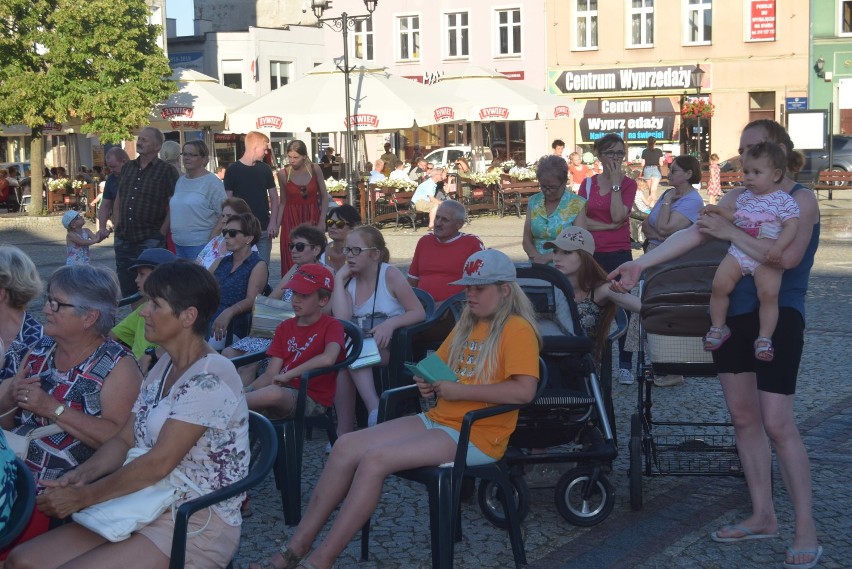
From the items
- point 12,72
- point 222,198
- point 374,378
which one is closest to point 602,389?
point 374,378

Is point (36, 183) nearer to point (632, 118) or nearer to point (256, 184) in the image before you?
point (256, 184)

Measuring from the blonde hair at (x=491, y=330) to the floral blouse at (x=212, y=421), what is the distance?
3.97 feet

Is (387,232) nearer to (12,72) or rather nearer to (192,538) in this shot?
(12,72)

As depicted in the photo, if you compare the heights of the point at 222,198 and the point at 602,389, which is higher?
the point at 222,198

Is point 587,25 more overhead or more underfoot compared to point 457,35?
more overhead

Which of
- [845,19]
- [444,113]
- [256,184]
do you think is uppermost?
[845,19]

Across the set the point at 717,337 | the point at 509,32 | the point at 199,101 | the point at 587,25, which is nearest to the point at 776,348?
the point at 717,337

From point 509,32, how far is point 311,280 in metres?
38.7

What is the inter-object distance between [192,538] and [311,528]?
924 mm

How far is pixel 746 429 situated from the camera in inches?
186

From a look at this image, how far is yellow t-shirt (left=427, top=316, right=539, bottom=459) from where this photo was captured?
4.49m

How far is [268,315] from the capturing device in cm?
639

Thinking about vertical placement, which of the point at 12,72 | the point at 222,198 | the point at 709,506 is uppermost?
the point at 12,72

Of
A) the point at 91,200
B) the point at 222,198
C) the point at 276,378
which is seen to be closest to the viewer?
the point at 276,378
